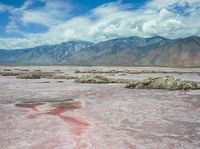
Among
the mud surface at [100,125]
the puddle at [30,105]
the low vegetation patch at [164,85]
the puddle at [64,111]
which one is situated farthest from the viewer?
the low vegetation patch at [164,85]

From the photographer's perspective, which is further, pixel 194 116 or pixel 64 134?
pixel 194 116

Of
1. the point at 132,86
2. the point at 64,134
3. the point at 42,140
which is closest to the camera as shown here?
the point at 42,140

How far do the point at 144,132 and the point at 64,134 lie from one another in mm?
3211

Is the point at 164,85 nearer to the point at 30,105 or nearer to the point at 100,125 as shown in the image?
the point at 30,105

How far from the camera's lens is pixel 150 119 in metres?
13.5

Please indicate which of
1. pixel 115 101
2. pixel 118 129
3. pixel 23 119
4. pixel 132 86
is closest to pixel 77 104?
pixel 115 101

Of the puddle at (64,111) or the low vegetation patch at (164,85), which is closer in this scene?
the puddle at (64,111)

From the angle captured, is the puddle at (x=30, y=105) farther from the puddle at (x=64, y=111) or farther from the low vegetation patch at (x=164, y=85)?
the low vegetation patch at (x=164, y=85)

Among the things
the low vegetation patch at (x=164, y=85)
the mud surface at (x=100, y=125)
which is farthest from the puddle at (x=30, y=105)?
the low vegetation patch at (x=164, y=85)

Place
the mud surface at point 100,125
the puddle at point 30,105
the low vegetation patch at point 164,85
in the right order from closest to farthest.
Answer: the mud surface at point 100,125 → the puddle at point 30,105 → the low vegetation patch at point 164,85

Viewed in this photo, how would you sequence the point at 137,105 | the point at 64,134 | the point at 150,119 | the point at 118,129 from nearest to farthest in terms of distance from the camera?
the point at 64,134 < the point at 118,129 < the point at 150,119 < the point at 137,105

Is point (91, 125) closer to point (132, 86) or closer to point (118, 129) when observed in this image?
point (118, 129)

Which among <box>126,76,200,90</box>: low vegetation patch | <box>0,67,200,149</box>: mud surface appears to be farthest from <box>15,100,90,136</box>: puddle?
<box>126,76,200,90</box>: low vegetation patch

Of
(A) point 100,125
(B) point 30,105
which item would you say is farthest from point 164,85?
(A) point 100,125
